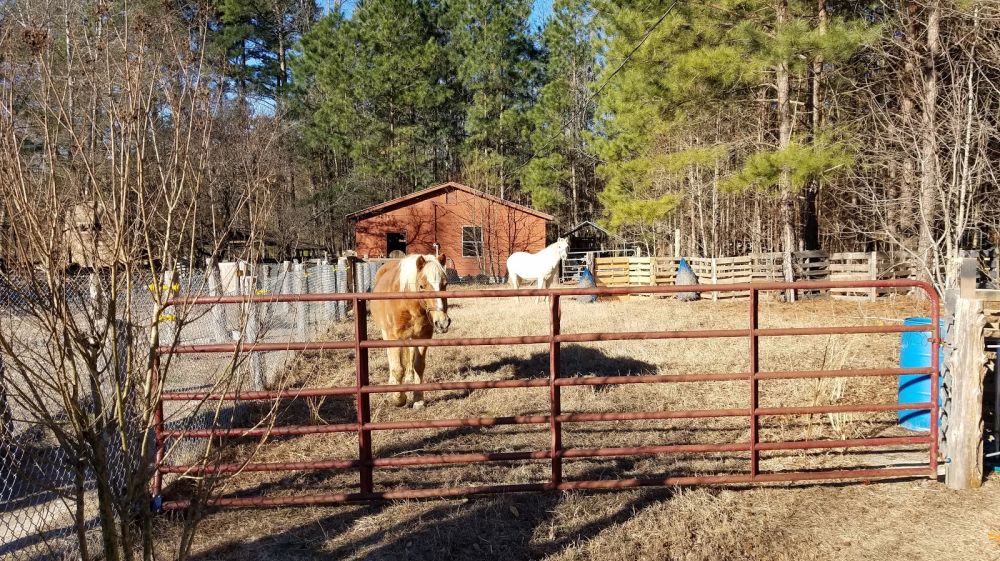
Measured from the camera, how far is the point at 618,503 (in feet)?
14.2

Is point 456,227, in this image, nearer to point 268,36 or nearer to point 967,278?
point 268,36

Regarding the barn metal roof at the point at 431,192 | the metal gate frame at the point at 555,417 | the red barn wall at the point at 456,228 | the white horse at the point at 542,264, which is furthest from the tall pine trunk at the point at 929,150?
the red barn wall at the point at 456,228

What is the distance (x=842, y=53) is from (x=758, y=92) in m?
5.43

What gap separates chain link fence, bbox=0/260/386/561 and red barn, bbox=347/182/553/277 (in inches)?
774

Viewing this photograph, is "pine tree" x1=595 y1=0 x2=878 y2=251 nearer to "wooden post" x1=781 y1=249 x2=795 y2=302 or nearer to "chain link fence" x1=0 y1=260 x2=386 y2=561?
"wooden post" x1=781 y1=249 x2=795 y2=302

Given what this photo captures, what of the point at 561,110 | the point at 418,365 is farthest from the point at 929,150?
the point at 561,110

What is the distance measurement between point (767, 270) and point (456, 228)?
18.2 m

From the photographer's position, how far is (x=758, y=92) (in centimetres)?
1947

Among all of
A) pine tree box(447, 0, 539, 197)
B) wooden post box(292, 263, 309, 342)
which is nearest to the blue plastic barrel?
wooden post box(292, 263, 309, 342)

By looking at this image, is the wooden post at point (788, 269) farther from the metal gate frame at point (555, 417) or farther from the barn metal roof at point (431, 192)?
the barn metal roof at point (431, 192)

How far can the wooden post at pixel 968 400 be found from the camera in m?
4.50

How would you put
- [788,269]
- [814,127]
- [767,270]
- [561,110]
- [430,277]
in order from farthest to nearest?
[561,110]
[767,270]
[788,269]
[814,127]
[430,277]

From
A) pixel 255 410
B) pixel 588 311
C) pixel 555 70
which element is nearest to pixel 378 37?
pixel 555 70

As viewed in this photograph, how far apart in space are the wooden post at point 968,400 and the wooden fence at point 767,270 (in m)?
12.8
